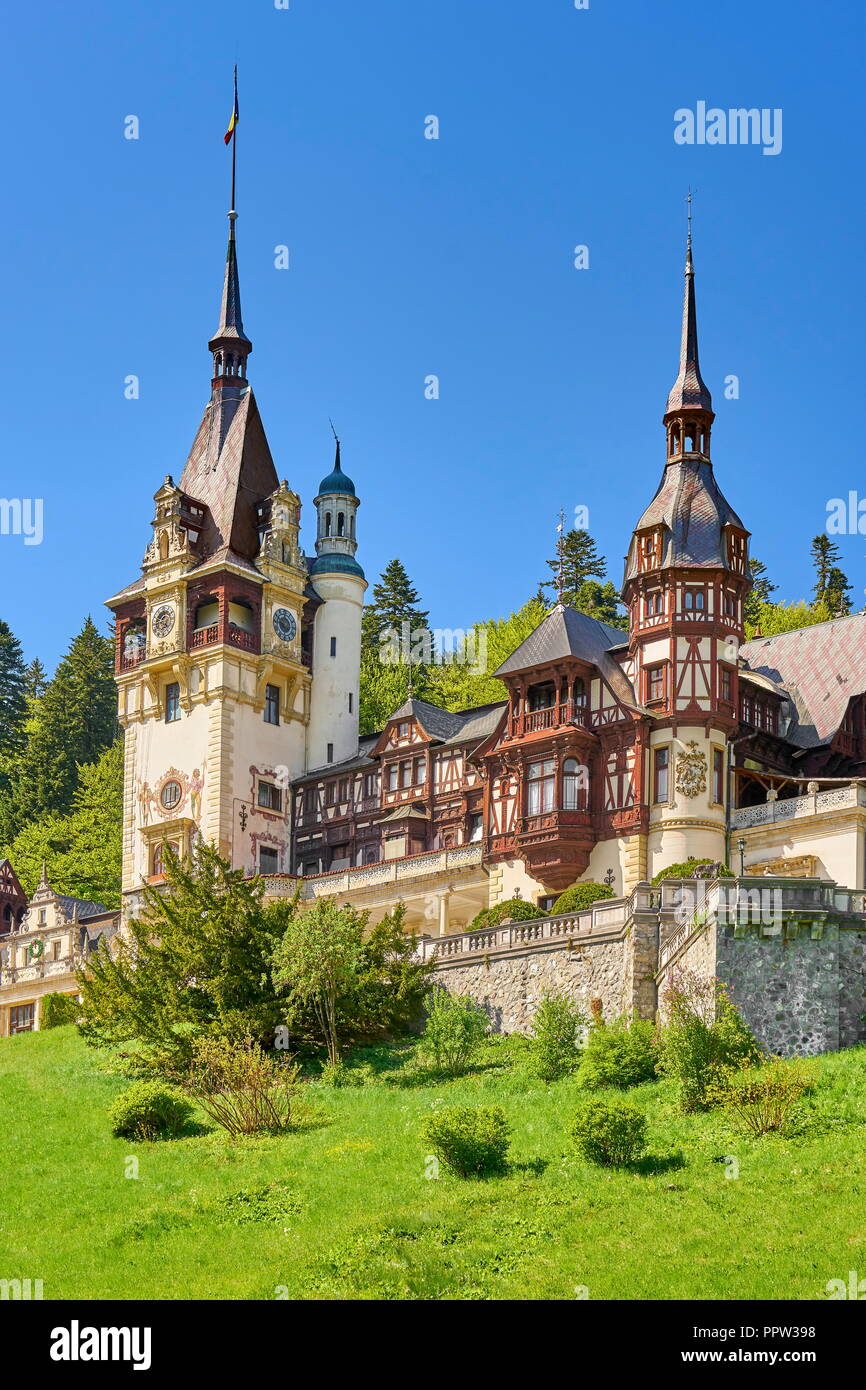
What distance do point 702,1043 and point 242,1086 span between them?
957 centimetres

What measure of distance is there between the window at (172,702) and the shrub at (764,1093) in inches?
1504

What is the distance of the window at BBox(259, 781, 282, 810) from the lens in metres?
71.4

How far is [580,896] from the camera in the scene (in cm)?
5297

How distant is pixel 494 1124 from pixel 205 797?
35.6 metres

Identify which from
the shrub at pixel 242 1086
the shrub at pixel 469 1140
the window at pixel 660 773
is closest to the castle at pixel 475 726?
the window at pixel 660 773

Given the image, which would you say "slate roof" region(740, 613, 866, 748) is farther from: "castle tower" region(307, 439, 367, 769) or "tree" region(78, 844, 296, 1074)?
"tree" region(78, 844, 296, 1074)

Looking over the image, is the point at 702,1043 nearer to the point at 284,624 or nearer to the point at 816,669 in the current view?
the point at 816,669

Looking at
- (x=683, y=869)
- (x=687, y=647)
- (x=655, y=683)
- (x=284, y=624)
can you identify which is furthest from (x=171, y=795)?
(x=683, y=869)

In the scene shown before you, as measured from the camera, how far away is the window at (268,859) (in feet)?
232

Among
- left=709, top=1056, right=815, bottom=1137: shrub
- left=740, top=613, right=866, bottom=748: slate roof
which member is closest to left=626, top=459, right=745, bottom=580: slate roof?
left=740, top=613, right=866, bottom=748: slate roof

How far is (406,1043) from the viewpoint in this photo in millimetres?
46969

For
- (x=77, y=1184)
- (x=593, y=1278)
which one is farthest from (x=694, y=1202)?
(x=77, y=1184)
